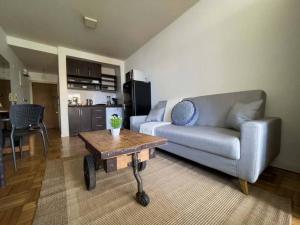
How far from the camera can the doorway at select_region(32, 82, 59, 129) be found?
561 cm

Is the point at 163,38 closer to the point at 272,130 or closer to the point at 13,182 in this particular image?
the point at 272,130

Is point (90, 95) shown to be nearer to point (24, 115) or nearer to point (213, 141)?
point (24, 115)

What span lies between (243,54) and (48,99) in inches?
268

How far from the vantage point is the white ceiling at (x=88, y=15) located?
7.55 feet

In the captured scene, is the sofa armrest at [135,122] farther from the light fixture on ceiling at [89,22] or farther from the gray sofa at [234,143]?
the light fixture on ceiling at [89,22]

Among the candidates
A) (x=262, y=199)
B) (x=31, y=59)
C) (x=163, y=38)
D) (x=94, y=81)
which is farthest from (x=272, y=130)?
(x=31, y=59)

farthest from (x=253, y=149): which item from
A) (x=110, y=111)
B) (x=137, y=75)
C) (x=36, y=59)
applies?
(x=36, y=59)

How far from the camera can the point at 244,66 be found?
1798 mm

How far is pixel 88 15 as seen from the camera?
100 inches

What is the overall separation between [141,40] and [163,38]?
70cm

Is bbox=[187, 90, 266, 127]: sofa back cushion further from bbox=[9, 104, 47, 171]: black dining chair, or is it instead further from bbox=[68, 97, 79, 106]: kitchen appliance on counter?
bbox=[68, 97, 79, 106]: kitchen appliance on counter

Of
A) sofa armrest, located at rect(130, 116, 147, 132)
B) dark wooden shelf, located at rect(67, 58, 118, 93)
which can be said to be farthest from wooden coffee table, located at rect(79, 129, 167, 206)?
dark wooden shelf, located at rect(67, 58, 118, 93)

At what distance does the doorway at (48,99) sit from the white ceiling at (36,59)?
66cm

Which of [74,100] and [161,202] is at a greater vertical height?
[74,100]
